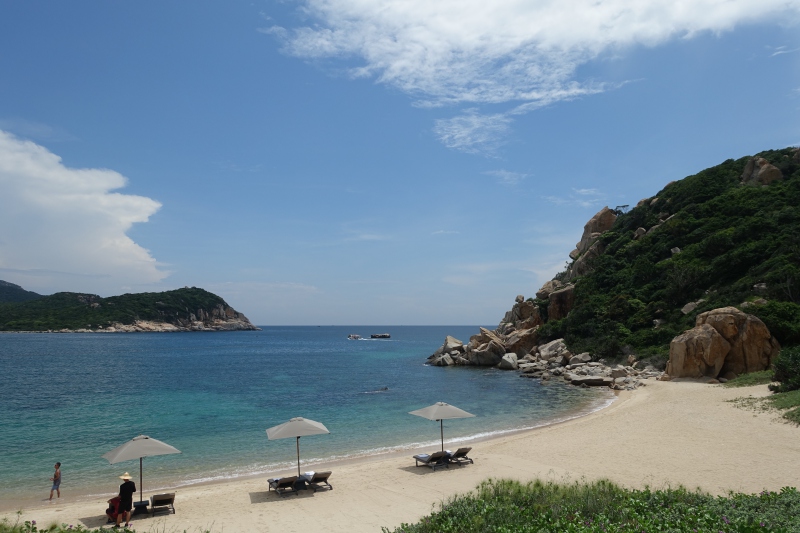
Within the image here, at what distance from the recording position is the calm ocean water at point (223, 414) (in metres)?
19.4

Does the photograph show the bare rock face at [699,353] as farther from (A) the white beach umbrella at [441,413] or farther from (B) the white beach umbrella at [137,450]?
(B) the white beach umbrella at [137,450]

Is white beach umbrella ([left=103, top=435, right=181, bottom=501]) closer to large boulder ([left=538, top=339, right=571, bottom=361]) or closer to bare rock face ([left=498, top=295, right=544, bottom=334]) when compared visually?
large boulder ([left=538, top=339, right=571, bottom=361])

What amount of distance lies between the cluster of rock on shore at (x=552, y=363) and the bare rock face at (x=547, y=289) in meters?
8.20

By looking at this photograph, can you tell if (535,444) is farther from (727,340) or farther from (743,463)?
(727,340)

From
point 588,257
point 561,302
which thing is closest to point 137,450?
point 561,302

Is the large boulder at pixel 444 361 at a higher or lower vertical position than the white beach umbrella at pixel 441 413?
lower

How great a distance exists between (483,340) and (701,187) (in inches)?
1460

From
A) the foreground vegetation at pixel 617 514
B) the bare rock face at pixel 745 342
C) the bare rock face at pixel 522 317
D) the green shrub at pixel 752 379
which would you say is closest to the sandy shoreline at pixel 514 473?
the foreground vegetation at pixel 617 514

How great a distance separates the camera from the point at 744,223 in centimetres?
5153

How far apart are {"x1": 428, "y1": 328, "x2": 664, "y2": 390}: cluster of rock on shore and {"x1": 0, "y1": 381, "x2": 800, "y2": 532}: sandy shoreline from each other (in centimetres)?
1625

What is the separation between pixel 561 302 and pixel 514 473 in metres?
49.0

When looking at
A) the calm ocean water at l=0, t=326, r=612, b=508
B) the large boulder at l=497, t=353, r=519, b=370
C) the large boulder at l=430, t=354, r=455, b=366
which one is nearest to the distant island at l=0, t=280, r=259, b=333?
the calm ocean water at l=0, t=326, r=612, b=508

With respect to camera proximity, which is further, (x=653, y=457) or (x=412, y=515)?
(x=653, y=457)

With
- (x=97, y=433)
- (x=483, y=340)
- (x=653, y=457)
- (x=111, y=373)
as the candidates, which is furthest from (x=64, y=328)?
(x=653, y=457)
